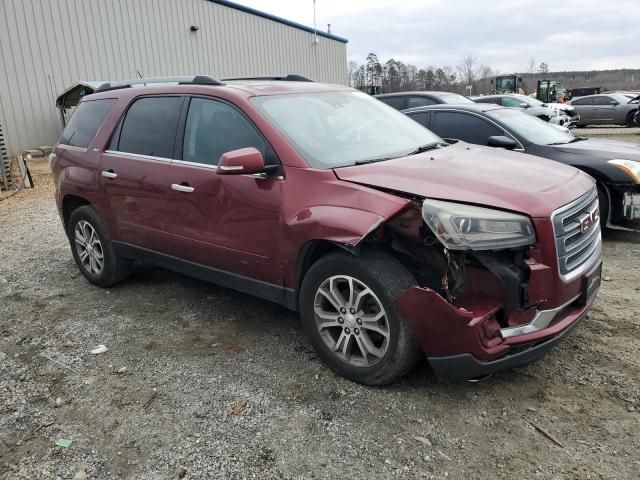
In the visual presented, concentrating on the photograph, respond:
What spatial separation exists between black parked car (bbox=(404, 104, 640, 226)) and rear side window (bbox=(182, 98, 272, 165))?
313 cm

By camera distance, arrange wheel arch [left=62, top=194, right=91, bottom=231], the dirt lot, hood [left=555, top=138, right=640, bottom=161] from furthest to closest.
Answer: hood [left=555, top=138, right=640, bottom=161]
wheel arch [left=62, top=194, right=91, bottom=231]
the dirt lot

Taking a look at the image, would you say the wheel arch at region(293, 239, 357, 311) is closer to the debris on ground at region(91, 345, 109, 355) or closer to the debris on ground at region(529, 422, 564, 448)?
the debris on ground at region(529, 422, 564, 448)

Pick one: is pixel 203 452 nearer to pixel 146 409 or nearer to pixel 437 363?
pixel 146 409

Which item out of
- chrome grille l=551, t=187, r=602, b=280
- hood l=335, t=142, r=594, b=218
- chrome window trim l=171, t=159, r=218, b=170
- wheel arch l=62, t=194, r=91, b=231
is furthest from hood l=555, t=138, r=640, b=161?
wheel arch l=62, t=194, r=91, b=231

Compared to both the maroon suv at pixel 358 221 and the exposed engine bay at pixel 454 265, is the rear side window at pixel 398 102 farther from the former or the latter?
the exposed engine bay at pixel 454 265

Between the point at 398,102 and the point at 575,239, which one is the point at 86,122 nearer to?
the point at 575,239

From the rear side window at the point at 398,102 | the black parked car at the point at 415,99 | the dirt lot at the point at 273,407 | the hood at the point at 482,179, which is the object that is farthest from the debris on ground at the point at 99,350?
the rear side window at the point at 398,102

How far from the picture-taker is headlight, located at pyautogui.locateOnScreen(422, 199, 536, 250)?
2.71 meters

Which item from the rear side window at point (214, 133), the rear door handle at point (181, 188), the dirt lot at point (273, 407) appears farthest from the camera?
the rear door handle at point (181, 188)

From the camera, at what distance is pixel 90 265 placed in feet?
17.1

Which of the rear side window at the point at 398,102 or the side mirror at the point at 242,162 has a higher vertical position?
the rear side window at the point at 398,102

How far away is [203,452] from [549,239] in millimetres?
2093

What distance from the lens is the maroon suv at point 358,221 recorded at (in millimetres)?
2773

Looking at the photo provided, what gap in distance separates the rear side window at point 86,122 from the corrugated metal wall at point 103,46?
466 inches
